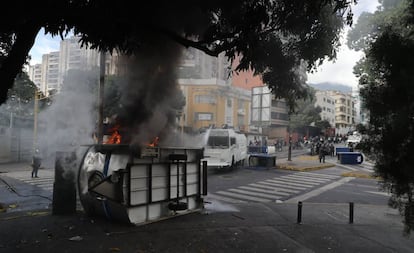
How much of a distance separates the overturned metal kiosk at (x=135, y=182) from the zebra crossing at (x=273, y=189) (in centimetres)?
336

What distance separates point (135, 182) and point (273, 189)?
7840 mm

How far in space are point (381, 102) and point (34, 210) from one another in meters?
8.31

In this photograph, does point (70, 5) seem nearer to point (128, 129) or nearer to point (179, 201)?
point (128, 129)

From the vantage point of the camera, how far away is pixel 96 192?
23.6ft

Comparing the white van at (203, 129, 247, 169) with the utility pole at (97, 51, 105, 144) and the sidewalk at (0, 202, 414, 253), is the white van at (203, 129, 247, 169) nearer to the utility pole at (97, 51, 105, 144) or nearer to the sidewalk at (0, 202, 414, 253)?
the utility pole at (97, 51, 105, 144)

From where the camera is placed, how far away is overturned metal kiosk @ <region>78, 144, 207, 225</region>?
684 cm

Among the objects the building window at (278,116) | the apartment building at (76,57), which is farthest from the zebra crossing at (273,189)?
the building window at (278,116)

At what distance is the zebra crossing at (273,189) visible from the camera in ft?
38.1

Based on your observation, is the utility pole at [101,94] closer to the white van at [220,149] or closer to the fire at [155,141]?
the fire at [155,141]

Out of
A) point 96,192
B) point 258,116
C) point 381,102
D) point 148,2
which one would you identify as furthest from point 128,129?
point 258,116

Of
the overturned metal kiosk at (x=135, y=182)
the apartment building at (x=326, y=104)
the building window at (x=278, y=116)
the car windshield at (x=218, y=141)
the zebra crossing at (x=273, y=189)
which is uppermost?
the apartment building at (x=326, y=104)

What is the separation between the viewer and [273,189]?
13555 mm

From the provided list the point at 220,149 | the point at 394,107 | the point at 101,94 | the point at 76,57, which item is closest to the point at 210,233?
the point at 394,107

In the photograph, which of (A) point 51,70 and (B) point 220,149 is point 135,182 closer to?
(A) point 51,70
